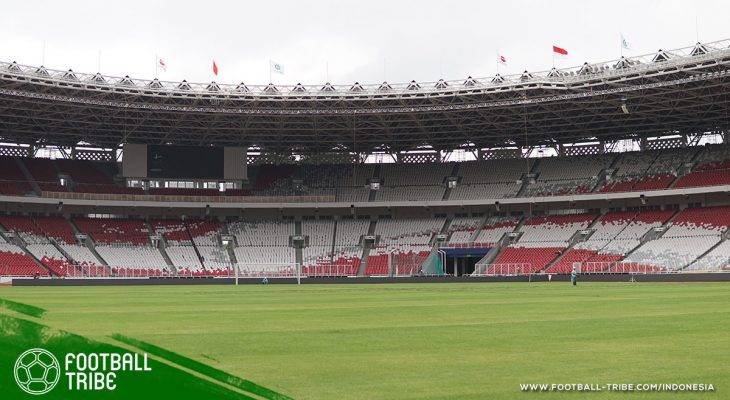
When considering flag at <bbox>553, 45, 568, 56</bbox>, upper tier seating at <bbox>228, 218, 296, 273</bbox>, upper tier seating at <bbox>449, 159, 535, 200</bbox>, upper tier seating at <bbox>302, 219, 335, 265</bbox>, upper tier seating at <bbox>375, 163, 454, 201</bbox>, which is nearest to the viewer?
flag at <bbox>553, 45, 568, 56</bbox>

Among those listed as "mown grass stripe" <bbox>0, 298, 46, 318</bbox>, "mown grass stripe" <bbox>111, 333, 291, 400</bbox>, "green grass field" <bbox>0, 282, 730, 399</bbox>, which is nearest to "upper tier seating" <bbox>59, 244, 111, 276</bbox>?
"green grass field" <bbox>0, 282, 730, 399</bbox>

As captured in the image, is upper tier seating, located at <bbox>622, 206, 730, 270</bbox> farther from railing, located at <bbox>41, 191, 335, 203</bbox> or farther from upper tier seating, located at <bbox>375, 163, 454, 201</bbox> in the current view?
railing, located at <bbox>41, 191, 335, 203</bbox>

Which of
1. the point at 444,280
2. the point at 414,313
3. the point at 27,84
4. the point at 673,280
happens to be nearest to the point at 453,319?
the point at 414,313

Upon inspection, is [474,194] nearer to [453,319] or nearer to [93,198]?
[93,198]

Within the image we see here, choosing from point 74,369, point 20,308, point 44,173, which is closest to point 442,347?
point 74,369

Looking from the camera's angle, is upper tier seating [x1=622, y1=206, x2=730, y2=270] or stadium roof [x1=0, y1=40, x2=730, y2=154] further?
upper tier seating [x1=622, y1=206, x2=730, y2=270]

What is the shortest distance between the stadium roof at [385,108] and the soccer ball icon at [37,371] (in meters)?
57.1

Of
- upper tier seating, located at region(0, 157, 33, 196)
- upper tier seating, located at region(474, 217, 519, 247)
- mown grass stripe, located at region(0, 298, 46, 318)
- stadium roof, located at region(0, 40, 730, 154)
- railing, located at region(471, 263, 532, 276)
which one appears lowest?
railing, located at region(471, 263, 532, 276)

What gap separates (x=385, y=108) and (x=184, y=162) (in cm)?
2601

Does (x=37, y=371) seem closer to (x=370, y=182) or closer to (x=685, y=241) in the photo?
(x=685, y=241)

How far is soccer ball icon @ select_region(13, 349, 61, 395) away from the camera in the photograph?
17.9 feet

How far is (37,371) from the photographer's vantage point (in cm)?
554

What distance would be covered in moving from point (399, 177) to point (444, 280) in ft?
86.0

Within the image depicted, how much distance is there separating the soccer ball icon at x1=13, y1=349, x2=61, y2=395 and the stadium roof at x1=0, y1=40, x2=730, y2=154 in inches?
2246
